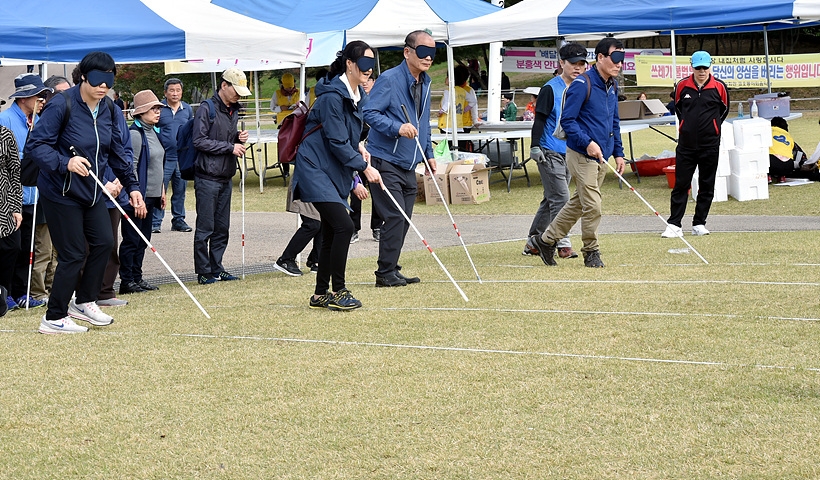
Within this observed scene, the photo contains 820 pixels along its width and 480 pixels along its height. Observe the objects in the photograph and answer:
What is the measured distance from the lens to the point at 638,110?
2003 cm

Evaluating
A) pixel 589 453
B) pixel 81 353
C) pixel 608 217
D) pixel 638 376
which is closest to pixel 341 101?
pixel 81 353

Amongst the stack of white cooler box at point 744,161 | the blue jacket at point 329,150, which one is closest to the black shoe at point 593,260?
the blue jacket at point 329,150

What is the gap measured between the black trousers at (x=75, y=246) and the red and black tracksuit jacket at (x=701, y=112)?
669cm

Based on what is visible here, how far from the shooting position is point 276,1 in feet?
61.9

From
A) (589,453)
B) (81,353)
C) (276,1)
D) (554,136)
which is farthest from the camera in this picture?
(276,1)

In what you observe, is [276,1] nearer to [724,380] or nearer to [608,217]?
[608,217]

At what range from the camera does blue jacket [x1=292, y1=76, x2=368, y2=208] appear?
7.02 metres

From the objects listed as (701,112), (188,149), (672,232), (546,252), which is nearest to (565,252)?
(546,252)

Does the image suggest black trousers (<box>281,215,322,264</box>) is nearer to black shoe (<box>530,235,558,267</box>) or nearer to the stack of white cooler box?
black shoe (<box>530,235,558,267</box>)

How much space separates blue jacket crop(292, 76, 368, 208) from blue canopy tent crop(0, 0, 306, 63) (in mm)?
3032

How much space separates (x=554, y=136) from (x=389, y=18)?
28.9ft

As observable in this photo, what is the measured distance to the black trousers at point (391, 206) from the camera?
26.9 ft

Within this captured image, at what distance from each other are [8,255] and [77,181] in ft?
5.70

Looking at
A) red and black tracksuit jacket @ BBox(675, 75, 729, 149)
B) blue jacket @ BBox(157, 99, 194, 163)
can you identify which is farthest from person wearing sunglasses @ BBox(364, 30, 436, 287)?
blue jacket @ BBox(157, 99, 194, 163)
